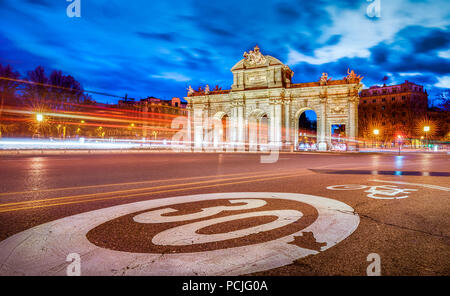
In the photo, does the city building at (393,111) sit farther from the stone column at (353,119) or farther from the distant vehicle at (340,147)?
the stone column at (353,119)

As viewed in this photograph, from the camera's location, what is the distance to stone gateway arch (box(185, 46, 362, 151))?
1403 inches

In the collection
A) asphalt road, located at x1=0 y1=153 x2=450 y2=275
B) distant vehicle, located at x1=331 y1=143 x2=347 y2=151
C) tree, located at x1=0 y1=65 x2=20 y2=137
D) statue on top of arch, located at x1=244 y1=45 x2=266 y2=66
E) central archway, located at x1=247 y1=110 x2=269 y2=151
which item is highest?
statue on top of arch, located at x1=244 y1=45 x2=266 y2=66

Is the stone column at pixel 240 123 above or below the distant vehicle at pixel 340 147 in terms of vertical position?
above

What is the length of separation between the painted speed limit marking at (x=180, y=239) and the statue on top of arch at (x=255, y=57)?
38.9m

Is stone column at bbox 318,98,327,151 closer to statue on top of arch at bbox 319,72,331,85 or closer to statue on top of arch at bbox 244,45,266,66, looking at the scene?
statue on top of arch at bbox 319,72,331,85

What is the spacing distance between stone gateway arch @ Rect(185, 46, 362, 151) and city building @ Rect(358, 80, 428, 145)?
3409cm

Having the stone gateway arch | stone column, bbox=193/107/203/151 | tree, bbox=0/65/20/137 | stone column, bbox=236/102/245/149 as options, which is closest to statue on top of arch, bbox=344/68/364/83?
the stone gateway arch

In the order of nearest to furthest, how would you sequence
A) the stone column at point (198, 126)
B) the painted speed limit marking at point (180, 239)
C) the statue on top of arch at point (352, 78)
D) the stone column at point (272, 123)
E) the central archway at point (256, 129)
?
the painted speed limit marking at point (180, 239), the statue on top of arch at point (352, 78), the stone column at point (272, 123), the central archway at point (256, 129), the stone column at point (198, 126)

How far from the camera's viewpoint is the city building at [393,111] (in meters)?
62.8

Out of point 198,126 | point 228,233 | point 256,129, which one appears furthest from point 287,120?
point 228,233

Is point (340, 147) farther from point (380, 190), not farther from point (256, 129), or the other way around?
point (380, 190)

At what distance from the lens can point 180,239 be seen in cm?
276

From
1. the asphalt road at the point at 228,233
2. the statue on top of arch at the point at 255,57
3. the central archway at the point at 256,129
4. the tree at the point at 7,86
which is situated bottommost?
the asphalt road at the point at 228,233

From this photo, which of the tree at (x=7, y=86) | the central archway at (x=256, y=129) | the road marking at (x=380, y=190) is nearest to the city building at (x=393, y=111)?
the central archway at (x=256, y=129)
